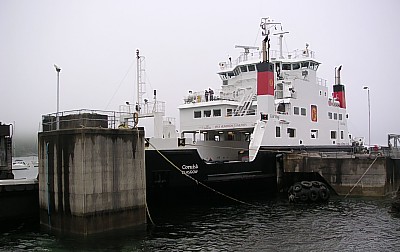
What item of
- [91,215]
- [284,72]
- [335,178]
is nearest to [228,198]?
[335,178]

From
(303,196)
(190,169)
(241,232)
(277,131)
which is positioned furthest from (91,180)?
(277,131)

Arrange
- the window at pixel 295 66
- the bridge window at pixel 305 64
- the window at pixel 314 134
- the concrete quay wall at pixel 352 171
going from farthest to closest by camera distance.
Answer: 1. the window at pixel 295 66
2. the bridge window at pixel 305 64
3. the window at pixel 314 134
4. the concrete quay wall at pixel 352 171

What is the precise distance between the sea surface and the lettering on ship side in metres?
1.48

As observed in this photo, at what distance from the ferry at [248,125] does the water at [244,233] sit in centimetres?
198

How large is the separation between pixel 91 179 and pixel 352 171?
15.7 metres

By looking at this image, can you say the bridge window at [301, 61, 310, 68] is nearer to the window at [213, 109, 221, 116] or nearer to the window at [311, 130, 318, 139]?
the window at [311, 130, 318, 139]

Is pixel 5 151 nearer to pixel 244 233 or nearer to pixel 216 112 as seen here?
pixel 216 112

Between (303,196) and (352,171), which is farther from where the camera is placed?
(352,171)

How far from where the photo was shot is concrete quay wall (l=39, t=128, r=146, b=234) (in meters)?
13.3

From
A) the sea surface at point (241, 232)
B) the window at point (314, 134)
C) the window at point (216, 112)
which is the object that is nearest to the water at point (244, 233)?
the sea surface at point (241, 232)

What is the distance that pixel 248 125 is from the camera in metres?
25.1

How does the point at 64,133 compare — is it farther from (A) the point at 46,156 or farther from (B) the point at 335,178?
(B) the point at 335,178

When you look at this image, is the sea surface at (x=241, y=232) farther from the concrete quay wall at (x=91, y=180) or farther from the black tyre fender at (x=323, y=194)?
the black tyre fender at (x=323, y=194)

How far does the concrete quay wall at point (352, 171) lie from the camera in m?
22.7
